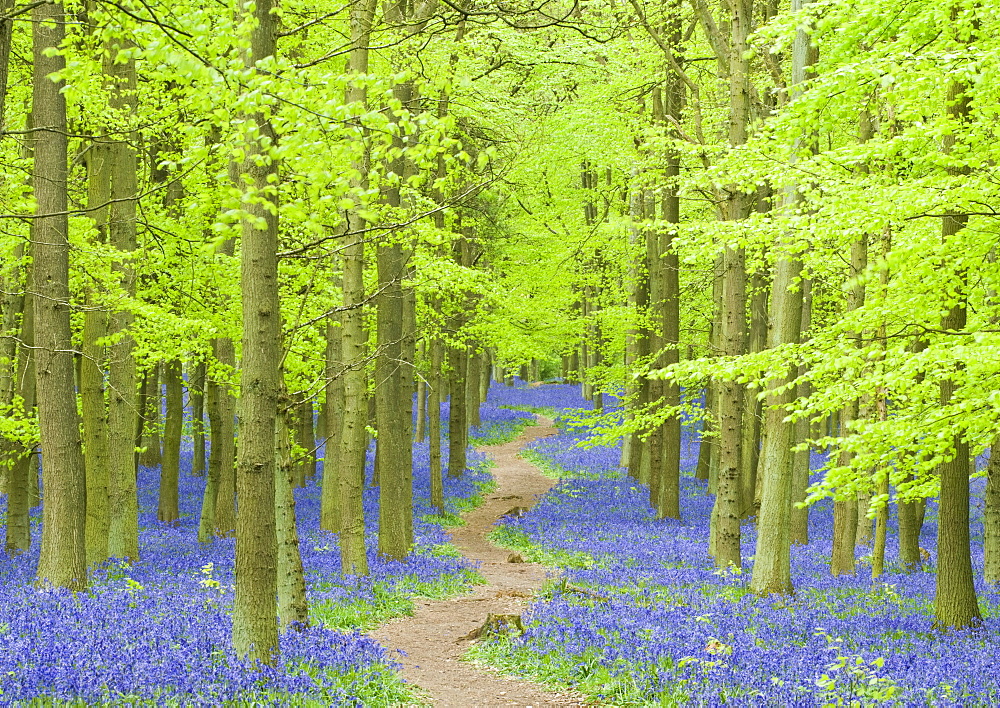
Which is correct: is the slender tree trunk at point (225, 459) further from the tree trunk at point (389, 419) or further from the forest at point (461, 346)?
the tree trunk at point (389, 419)

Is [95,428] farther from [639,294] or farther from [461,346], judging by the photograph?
[639,294]

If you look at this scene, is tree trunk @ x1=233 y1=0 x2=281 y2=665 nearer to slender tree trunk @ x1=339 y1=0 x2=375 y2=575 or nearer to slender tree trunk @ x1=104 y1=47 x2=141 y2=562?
slender tree trunk @ x1=339 y1=0 x2=375 y2=575

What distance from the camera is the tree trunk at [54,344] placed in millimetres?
10352

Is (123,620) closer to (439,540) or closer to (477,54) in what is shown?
(439,540)

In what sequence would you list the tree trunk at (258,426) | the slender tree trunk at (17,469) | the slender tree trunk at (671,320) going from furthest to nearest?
the slender tree trunk at (671,320) → the slender tree trunk at (17,469) → the tree trunk at (258,426)

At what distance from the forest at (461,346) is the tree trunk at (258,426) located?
3 cm

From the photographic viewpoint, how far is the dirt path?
8180mm

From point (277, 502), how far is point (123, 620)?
A: 6.46ft

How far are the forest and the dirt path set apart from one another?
105 mm

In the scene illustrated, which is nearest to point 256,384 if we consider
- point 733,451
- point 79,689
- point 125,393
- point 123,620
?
point 79,689

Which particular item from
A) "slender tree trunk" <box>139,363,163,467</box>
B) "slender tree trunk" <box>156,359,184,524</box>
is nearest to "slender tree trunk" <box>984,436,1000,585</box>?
"slender tree trunk" <box>156,359,184,524</box>

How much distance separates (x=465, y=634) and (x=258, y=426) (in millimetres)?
5422

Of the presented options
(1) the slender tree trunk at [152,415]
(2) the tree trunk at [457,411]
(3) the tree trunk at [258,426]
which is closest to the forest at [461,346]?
(3) the tree trunk at [258,426]

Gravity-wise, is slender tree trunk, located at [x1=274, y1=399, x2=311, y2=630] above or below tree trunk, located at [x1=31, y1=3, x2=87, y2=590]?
below
